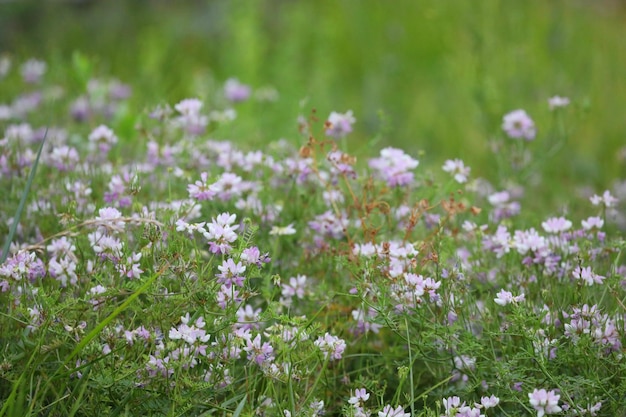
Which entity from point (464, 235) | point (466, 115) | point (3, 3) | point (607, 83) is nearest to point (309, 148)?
point (464, 235)

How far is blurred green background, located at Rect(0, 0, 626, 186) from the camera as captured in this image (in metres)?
4.23

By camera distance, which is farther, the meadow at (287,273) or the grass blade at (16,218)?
the grass blade at (16,218)

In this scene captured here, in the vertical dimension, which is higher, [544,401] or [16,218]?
[16,218]

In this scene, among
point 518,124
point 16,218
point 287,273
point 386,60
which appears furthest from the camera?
point 386,60

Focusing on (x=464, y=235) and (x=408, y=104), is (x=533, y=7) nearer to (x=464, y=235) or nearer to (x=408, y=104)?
(x=408, y=104)

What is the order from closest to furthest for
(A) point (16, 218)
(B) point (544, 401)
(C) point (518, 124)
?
(B) point (544, 401) < (A) point (16, 218) < (C) point (518, 124)

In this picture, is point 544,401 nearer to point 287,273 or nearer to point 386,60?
point 287,273

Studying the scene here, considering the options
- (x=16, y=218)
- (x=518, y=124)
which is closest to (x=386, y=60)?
(x=518, y=124)

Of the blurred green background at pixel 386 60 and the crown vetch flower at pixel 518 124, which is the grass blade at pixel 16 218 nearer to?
the crown vetch flower at pixel 518 124

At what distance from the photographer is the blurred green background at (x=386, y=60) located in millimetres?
4230

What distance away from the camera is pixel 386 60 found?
16.3 ft

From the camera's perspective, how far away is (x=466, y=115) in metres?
4.77

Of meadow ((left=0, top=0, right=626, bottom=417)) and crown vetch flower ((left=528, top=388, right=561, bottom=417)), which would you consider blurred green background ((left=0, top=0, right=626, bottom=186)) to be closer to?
meadow ((left=0, top=0, right=626, bottom=417))

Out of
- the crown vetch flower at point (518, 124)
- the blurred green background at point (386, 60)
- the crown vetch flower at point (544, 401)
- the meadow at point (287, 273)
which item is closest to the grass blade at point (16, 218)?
the meadow at point (287, 273)
